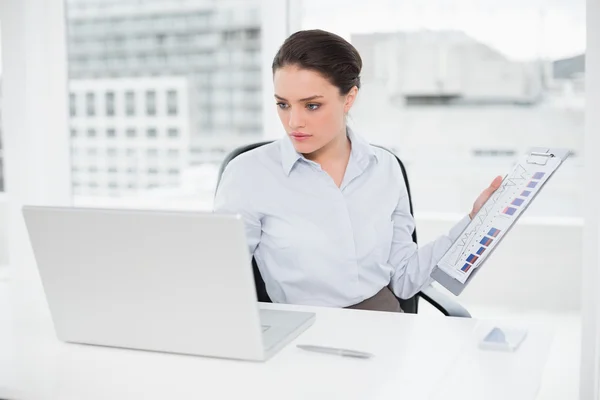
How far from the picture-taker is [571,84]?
4676 millimetres

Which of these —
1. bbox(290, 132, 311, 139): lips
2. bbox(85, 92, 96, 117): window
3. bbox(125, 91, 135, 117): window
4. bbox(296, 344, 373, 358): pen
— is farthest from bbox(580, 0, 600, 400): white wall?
bbox(85, 92, 96, 117): window

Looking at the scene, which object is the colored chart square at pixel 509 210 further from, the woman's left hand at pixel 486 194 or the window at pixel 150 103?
the window at pixel 150 103

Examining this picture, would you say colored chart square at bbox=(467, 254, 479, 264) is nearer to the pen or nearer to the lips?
the pen

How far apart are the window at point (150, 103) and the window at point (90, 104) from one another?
0.85ft

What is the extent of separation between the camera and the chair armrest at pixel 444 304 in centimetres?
162

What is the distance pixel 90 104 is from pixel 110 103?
101 millimetres

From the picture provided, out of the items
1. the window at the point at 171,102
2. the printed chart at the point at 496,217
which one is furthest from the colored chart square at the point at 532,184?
the window at the point at 171,102

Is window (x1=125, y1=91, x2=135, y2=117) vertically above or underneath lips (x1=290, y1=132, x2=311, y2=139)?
above

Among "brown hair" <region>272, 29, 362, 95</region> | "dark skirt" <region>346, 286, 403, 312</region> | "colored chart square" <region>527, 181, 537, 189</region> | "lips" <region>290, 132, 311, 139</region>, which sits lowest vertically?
"dark skirt" <region>346, 286, 403, 312</region>

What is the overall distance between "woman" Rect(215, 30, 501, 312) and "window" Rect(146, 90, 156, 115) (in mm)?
1784

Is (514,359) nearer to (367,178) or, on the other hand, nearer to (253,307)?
(253,307)

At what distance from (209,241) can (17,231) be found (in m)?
2.21

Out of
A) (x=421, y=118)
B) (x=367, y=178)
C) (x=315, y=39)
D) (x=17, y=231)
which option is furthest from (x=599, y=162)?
(x=421, y=118)

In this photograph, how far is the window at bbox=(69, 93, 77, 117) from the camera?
3139 millimetres
